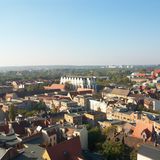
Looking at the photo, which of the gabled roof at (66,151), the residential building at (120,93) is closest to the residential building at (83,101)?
the residential building at (120,93)

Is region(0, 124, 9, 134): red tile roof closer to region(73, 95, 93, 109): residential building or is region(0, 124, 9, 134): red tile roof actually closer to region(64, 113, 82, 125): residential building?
region(64, 113, 82, 125): residential building

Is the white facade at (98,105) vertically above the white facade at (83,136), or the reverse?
the white facade at (83,136)

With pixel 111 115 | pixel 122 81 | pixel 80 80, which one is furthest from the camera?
pixel 122 81

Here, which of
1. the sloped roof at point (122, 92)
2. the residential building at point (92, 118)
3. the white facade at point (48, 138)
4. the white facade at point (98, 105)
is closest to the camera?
the white facade at point (48, 138)

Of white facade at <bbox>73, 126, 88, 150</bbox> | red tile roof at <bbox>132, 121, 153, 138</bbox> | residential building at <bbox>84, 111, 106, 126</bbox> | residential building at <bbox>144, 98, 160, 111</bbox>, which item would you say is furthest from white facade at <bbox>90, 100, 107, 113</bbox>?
white facade at <bbox>73, 126, 88, 150</bbox>

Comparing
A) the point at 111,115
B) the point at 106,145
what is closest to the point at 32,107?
the point at 111,115

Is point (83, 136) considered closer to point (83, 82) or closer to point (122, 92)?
point (122, 92)

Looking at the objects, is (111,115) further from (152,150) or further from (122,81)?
(122,81)

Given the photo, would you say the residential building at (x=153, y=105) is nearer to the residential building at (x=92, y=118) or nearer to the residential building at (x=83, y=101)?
the residential building at (x=83, y=101)
